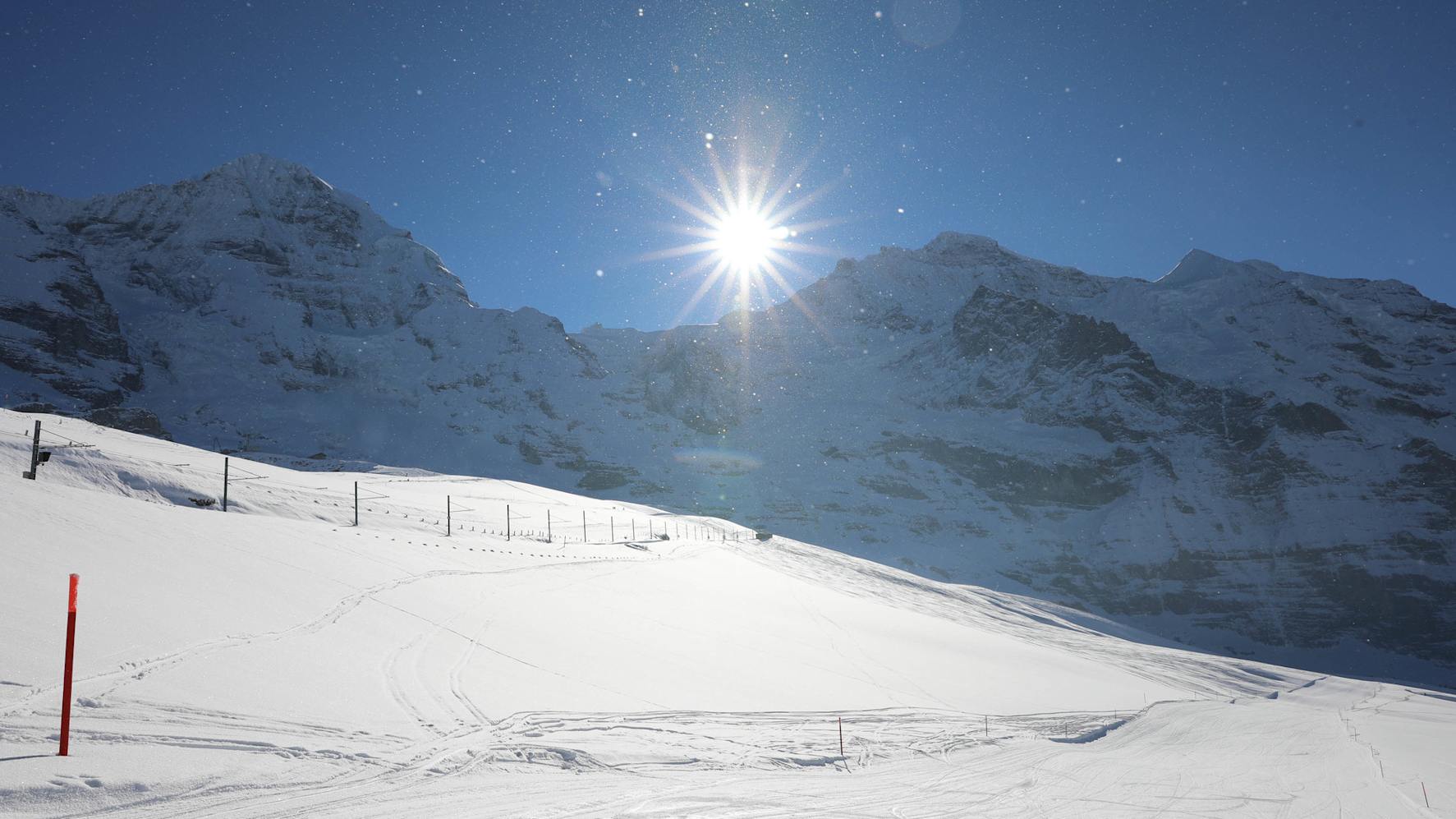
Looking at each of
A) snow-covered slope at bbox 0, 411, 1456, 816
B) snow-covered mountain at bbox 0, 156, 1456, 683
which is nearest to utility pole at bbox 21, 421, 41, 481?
snow-covered slope at bbox 0, 411, 1456, 816

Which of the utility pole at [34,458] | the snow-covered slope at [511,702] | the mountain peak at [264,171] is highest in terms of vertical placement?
the mountain peak at [264,171]

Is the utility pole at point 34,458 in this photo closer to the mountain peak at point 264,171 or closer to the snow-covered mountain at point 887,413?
the snow-covered mountain at point 887,413

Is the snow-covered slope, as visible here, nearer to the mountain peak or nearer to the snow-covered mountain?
the snow-covered mountain

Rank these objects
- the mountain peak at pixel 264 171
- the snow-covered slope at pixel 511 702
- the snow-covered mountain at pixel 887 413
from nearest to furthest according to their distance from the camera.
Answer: the snow-covered slope at pixel 511 702
the snow-covered mountain at pixel 887 413
the mountain peak at pixel 264 171

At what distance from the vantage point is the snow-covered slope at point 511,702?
6.70 metres

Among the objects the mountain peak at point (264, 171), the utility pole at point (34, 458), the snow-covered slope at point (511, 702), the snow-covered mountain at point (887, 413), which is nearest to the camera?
the snow-covered slope at point (511, 702)

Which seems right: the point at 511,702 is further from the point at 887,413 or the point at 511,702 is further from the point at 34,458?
the point at 887,413

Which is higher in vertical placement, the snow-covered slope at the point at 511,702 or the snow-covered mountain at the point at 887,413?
the snow-covered mountain at the point at 887,413

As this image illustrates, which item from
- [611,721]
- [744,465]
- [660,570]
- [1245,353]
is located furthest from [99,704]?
[1245,353]

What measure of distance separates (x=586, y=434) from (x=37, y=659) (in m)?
156

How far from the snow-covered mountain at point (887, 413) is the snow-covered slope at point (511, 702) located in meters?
95.1

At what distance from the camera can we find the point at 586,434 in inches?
6329

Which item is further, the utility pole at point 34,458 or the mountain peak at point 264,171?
the mountain peak at point 264,171

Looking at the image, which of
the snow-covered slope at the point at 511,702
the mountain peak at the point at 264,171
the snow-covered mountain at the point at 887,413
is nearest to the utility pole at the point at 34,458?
the snow-covered slope at the point at 511,702
